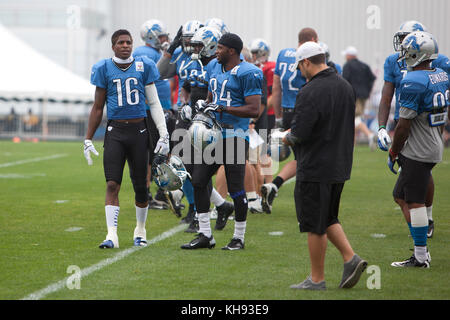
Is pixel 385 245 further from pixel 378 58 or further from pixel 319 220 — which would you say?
pixel 378 58

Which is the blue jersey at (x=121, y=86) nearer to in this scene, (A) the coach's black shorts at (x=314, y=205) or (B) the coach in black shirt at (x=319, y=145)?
(B) the coach in black shirt at (x=319, y=145)

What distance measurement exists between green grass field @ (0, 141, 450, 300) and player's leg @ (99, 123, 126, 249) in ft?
0.62

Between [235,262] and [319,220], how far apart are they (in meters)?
1.30

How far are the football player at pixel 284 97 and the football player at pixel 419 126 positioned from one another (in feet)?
9.88

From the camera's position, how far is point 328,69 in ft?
17.5

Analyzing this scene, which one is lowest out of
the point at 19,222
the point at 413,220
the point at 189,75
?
the point at 19,222

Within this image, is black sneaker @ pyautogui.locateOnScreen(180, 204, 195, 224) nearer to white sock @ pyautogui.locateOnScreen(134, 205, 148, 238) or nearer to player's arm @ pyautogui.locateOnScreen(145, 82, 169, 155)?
white sock @ pyautogui.locateOnScreen(134, 205, 148, 238)

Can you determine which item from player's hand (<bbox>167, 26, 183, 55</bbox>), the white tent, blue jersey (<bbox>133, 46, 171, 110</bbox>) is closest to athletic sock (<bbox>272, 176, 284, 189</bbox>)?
blue jersey (<bbox>133, 46, 171, 110</bbox>)

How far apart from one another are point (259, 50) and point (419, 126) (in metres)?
4.61

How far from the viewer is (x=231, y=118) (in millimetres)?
6848

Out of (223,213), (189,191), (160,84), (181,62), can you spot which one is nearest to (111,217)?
(223,213)

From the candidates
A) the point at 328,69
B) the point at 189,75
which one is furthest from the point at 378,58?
the point at 328,69

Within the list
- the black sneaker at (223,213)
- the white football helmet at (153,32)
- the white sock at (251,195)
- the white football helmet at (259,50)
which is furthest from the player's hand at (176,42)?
the white football helmet at (259,50)

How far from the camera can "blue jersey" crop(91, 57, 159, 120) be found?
6848 millimetres
